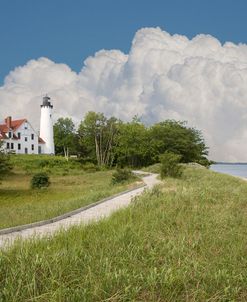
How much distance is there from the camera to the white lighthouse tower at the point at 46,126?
3145 inches

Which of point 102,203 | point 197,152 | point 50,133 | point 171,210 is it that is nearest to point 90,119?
point 50,133

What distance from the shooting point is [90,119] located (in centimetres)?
7300

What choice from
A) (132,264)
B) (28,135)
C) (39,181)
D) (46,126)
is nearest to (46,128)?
(46,126)

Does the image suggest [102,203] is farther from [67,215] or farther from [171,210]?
[171,210]

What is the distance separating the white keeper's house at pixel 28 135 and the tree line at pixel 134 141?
6.55 m

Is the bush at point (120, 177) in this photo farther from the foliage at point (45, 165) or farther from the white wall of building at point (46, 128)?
the white wall of building at point (46, 128)

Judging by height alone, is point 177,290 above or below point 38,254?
below

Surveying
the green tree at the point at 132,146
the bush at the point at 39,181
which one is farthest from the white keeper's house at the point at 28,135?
the bush at the point at 39,181

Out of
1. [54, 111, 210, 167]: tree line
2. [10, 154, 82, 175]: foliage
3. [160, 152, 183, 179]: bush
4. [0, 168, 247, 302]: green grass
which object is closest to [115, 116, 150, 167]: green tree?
[54, 111, 210, 167]: tree line

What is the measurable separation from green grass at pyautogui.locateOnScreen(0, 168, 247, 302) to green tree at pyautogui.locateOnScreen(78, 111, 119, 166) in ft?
198

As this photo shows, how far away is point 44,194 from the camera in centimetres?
3041

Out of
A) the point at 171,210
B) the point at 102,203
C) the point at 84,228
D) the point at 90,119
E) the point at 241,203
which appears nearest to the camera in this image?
the point at 84,228

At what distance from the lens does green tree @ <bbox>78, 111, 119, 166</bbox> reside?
71.8 metres

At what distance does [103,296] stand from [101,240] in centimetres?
244
